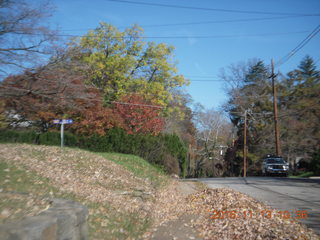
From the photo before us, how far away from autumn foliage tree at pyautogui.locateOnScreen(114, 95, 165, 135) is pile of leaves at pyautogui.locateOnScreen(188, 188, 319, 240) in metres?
16.7

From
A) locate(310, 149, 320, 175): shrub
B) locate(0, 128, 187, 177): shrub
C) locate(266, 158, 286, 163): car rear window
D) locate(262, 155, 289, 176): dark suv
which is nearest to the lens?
locate(0, 128, 187, 177): shrub

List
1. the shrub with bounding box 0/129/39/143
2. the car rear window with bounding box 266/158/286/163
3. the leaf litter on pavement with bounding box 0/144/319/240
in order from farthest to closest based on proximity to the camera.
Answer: the car rear window with bounding box 266/158/286/163, the shrub with bounding box 0/129/39/143, the leaf litter on pavement with bounding box 0/144/319/240

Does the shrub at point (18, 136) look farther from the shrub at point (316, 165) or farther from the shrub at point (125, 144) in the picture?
the shrub at point (316, 165)

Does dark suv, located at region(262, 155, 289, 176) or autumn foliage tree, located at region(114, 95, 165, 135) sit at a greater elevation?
autumn foliage tree, located at region(114, 95, 165, 135)

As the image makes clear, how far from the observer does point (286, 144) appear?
42.5m

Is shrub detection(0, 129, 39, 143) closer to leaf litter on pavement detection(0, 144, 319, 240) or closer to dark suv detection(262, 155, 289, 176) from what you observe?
leaf litter on pavement detection(0, 144, 319, 240)

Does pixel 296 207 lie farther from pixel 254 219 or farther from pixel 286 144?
pixel 286 144

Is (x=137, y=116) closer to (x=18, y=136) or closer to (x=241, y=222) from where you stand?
(x=18, y=136)

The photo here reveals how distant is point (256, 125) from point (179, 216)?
126 ft

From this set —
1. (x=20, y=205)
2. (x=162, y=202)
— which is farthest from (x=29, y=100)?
(x=20, y=205)

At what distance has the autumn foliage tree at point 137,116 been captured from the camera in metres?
26.6
